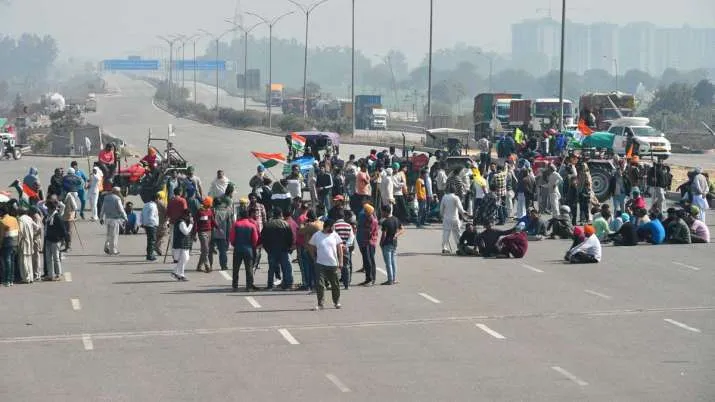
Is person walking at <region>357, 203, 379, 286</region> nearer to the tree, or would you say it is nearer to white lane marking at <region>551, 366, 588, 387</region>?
white lane marking at <region>551, 366, 588, 387</region>

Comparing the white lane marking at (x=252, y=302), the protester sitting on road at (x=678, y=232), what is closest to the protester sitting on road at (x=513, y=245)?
the protester sitting on road at (x=678, y=232)

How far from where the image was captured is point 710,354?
16.8 meters

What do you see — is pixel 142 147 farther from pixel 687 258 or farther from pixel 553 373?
pixel 553 373

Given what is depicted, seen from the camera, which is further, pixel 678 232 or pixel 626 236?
pixel 678 232

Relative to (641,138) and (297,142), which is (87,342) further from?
(641,138)

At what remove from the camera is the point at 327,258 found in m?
19.9

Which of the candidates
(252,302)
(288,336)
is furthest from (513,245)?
(288,336)

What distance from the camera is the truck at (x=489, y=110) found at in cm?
7850

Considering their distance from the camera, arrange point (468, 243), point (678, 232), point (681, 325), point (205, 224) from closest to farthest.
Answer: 1. point (681, 325)
2. point (205, 224)
3. point (468, 243)
4. point (678, 232)

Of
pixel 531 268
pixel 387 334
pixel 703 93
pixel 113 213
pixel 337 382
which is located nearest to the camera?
pixel 337 382

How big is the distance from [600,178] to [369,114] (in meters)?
78.3

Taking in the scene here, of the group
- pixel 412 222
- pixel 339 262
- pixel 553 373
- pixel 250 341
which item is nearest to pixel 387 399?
pixel 553 373

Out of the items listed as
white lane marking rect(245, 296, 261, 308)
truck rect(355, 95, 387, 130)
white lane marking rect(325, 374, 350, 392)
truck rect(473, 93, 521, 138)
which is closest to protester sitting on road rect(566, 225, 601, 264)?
white lane marking rect(245, 296, 261, 308)

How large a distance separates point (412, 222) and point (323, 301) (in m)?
12.4
